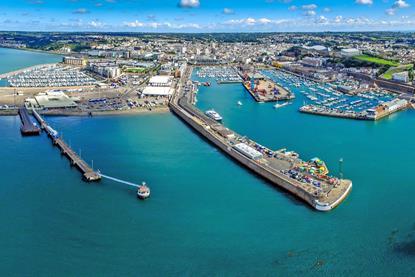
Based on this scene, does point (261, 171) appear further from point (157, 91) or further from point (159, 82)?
point (159, 82)

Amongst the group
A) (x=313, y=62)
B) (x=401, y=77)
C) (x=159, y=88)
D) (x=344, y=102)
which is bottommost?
(x=344, y=102)

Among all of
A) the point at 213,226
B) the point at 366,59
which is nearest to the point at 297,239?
the point at 213,226

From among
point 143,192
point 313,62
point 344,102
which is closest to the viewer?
point 143,192

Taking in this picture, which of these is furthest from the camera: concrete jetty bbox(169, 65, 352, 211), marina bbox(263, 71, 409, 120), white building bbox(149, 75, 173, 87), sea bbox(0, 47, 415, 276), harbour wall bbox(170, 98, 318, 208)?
white building bbox(149, 75, 173, 87)

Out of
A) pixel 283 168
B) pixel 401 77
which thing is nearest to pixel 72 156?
pixel 283 168

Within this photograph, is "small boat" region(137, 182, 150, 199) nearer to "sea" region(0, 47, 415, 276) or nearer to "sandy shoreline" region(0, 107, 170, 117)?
"sea" region(0, 47, 415, 276)

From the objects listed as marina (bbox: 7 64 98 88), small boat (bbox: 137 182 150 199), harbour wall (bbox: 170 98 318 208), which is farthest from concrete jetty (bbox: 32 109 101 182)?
marina (bbox: 7 64 98 88)
